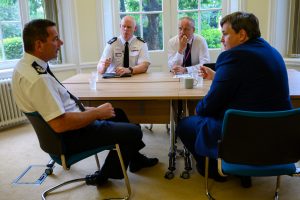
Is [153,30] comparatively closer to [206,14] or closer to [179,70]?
[206,14]

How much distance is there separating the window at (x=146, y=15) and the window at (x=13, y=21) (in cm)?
99

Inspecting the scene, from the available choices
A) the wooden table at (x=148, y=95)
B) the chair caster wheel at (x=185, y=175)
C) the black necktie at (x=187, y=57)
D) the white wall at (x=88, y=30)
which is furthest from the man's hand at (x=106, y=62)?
the chair caster wheel at (x=185, y=175)

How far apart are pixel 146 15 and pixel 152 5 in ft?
0.50

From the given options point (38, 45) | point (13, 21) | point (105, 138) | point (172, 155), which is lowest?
point (172, 155)

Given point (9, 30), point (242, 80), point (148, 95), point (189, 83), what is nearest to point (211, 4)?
point (189, 83)

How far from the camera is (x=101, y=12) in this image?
3998 millimetres

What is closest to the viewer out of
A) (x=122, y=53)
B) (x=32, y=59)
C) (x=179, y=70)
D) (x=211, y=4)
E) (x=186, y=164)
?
(x=32, y=59)

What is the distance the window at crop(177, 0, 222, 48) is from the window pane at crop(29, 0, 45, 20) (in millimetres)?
1785

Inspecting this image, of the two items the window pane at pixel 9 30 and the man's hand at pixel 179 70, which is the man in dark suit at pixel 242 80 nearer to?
the man's hand at pixel 179 70

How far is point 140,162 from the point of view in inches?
97.0

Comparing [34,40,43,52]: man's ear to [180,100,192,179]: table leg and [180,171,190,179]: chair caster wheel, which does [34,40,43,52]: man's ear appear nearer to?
[180,100,192,179]: table leg

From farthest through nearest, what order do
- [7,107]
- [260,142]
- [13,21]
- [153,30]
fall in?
[153,30] < [13,21] < [7,107] < [260,142]

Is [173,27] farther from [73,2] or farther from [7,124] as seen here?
[7,124]

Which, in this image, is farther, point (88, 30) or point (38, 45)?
point (88, 30)
